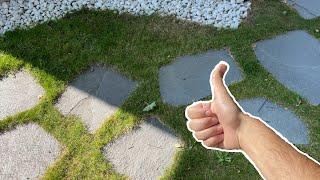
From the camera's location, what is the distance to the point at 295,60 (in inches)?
145

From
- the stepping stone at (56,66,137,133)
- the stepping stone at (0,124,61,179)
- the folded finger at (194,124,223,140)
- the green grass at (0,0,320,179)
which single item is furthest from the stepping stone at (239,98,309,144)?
the folded finger at (194,124,223,140)

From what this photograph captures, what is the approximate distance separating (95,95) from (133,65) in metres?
0.35

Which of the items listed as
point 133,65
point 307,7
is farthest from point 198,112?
point 307,7

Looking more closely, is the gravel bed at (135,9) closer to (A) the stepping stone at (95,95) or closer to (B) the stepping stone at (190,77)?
(B) the stepping stone at (190,77)

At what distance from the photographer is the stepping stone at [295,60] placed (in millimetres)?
3527

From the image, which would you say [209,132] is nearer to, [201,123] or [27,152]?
[201,123]

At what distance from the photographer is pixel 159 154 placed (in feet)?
10.3

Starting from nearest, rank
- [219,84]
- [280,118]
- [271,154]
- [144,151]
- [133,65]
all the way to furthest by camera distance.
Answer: [271,154], [219,84], [144,151], [280,118], [133,65]

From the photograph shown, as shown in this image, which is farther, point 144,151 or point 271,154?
point 144,151

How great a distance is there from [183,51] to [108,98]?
659 millimetres

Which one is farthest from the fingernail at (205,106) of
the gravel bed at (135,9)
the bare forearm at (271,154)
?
the gravel bed at (135,9)

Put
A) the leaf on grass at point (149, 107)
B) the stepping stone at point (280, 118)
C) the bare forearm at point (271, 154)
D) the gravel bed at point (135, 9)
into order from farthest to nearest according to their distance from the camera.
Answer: the gravel bed at point (135, 9)
the leaf on grass at point (149, 107)
the stepping stone at point (280, 118)
the bare forearm at point (271, 154)

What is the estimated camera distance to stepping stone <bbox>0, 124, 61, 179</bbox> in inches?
122

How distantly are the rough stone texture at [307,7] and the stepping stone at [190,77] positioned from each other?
2.64 ft
